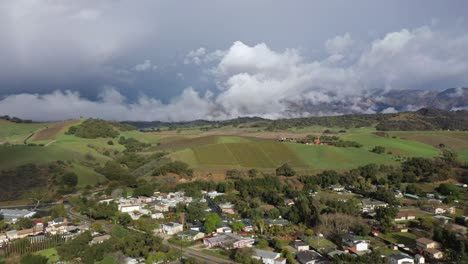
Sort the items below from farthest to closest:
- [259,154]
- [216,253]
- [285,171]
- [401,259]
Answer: [259,154] → [285,171] → [216,253] → [401,259]

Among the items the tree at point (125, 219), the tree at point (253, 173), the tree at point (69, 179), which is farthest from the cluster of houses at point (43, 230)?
the tree at point (253, 173)

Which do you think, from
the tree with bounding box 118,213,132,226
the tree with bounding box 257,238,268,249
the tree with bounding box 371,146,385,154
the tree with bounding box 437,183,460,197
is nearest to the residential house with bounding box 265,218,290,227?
the tree with bounding box 257,238,268,249

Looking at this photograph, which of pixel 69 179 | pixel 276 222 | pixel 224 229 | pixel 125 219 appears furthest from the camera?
pixel 69 179

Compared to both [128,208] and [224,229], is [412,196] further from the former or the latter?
[128,208]

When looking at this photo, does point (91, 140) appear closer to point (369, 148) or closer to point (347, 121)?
point (369, 148)

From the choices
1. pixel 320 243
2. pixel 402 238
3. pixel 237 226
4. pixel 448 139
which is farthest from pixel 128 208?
pixel 448 139
